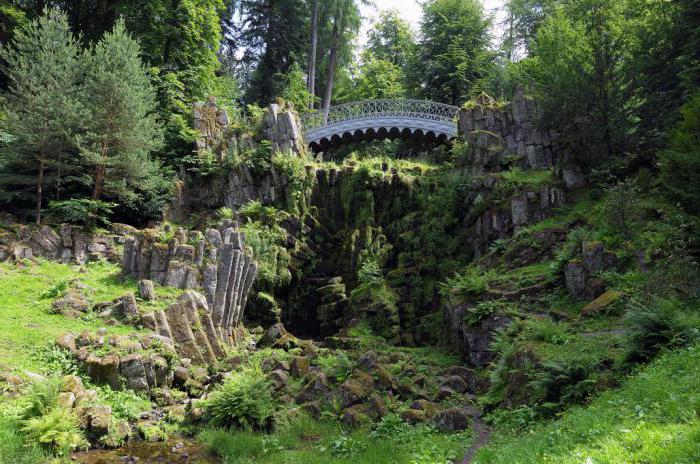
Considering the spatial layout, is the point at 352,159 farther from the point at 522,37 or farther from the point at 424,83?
the point at 522,37

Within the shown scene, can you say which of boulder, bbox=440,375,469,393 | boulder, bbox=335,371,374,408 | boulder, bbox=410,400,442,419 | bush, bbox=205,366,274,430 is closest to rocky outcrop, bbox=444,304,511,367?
boulder, bbox=440,375,469,393

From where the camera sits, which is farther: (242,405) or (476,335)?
(476,335)

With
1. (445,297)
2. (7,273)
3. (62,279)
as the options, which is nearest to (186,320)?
(62,279)

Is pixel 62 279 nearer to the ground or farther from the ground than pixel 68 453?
farther from the ground

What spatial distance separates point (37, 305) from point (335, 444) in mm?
10391

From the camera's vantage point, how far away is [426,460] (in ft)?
28.7

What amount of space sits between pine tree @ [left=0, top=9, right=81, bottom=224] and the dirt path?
62.3ft

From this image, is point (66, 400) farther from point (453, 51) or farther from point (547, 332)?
point (453, 51)

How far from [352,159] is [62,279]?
14.0 m

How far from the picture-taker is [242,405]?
11531 millimetres

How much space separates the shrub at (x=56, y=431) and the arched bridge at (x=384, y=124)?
22278 millimetres

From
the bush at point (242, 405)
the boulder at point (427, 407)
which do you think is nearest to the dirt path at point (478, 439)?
the boulder at point (427, 407)

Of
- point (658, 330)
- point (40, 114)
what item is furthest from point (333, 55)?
point (658, 330)

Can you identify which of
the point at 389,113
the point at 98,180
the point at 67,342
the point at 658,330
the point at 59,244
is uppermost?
the point at 389,113
